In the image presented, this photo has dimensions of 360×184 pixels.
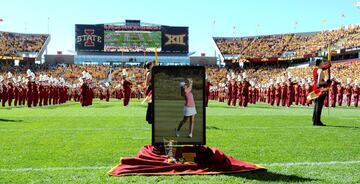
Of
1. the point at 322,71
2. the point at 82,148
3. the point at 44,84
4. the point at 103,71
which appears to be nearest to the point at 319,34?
the point at 103,71

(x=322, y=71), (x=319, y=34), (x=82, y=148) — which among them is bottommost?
(x=82, y=148)

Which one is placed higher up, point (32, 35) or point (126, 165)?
point (32, 35)

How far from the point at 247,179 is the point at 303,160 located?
183 cm

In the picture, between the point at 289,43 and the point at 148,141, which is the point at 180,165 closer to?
the point at 148,141

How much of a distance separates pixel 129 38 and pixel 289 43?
86.7ft

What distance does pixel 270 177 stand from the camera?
6094 mm

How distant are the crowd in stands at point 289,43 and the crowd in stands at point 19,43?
31999 millimetres

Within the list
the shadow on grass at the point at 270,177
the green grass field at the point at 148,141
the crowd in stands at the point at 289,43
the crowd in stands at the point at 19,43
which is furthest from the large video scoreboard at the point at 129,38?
the shadow on grass at the point at 270,177

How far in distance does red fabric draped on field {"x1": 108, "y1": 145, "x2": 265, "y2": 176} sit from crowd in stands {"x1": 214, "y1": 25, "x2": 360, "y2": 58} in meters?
57.2

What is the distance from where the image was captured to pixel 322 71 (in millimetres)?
14016

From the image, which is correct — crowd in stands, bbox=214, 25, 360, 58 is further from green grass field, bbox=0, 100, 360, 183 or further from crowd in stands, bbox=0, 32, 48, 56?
green grass field, bbox=0, 100, 360, 183

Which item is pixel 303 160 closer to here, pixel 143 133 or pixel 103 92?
pixel 143 133

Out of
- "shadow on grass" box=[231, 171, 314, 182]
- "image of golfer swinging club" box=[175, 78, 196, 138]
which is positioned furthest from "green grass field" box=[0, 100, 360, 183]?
"image of golfer swinging club" box=[175, 78, 196, 138]

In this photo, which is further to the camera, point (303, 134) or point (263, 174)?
point (303, 134)
